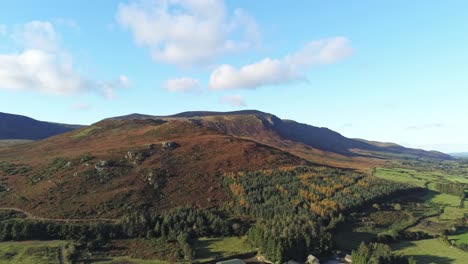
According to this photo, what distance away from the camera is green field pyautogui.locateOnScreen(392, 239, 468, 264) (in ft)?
221

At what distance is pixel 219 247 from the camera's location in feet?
230

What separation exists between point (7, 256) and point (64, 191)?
2901cm

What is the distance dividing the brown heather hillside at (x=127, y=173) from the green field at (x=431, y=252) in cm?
4230

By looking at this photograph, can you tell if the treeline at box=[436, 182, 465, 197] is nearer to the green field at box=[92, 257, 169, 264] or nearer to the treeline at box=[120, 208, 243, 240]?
the treeline at box=[120, 208, 243, 240]

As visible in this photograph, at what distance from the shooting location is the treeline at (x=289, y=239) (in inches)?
2511

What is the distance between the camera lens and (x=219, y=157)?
120 meters

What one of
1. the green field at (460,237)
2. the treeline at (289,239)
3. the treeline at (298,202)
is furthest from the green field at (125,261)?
the green field at (460,237)

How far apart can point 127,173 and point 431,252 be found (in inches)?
2984

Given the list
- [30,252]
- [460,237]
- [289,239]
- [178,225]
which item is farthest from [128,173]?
[460,237]

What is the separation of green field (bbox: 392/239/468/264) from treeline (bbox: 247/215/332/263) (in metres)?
16.4

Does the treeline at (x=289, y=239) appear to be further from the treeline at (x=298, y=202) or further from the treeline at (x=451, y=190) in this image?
the treeline at (x=451, y=190)

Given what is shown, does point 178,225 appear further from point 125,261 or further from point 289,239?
point 289,239

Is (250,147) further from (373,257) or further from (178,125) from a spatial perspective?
(373,257)

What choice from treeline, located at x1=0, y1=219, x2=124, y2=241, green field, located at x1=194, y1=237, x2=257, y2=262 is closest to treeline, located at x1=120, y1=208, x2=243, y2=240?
green field, located at x1=194, y1=237, x2=257, y2=262
